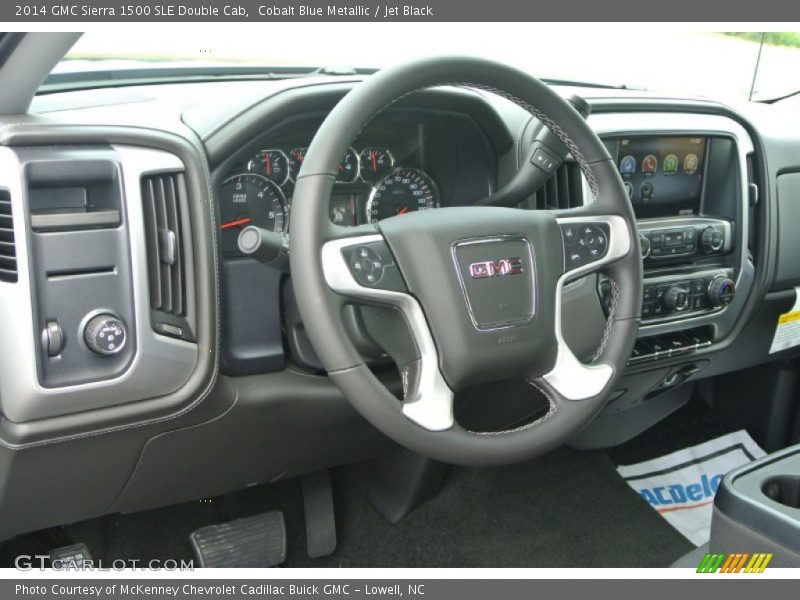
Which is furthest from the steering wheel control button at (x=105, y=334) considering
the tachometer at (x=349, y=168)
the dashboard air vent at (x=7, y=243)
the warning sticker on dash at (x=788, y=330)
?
the warning sticker on dash at (x=788, y=330)

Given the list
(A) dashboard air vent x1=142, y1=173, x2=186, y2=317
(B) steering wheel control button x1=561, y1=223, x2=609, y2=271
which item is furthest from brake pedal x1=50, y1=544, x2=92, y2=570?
(B) steering wheel control button x1=561, y1=223, x2=609, y2=271

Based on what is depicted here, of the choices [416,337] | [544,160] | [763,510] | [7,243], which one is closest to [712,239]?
[544,160]

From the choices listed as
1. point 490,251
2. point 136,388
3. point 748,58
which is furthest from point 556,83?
point 136,388

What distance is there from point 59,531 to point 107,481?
56cm

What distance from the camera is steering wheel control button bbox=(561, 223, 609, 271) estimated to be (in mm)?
1398

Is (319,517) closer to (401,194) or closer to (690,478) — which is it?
(401,194)

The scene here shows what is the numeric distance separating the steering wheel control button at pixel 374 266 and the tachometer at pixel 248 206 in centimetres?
38

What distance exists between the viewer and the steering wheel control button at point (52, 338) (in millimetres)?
1246

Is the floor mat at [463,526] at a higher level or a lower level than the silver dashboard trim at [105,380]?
lower

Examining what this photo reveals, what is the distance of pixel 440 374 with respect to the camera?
1249mm

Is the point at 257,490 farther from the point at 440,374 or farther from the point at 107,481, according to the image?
the point at 440,374

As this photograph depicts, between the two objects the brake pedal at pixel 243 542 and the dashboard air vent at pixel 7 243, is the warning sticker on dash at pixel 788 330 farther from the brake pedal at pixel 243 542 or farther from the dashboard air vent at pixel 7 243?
the dashboard air vent at pixel 7 243

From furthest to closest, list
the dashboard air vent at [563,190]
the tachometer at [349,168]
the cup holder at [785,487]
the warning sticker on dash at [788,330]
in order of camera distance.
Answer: the warning sticker on dash at [788,330] < the dashboard air vent at [563,190] < the tachometer at [349,168] < the cup holder at [785,487]

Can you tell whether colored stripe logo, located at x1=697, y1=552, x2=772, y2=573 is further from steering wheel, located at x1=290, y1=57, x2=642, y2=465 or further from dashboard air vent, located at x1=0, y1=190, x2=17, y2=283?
dashboard air vent, located at x1=0, y1=190, x2=17, y2=283
